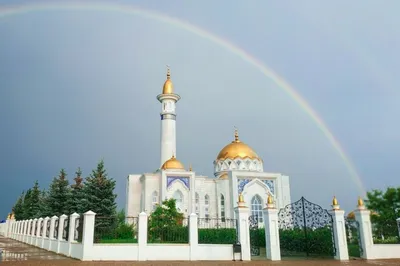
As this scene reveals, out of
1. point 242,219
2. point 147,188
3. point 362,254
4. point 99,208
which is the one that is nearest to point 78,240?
point 242,219

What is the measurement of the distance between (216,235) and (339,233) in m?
4.76

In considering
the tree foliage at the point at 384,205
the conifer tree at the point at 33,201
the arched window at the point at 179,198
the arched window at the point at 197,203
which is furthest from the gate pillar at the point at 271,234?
the conifer tree at the point at 33,201

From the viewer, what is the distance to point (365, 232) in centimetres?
1241

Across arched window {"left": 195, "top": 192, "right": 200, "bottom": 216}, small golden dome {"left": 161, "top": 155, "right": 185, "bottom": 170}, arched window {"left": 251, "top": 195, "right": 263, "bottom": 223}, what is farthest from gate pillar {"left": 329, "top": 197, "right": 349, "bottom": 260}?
arched window {"left": 251, "top": 195, "right": 263, "bottom": 223}

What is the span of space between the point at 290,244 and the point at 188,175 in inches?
592

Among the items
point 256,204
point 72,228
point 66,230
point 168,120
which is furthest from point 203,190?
point 72,228

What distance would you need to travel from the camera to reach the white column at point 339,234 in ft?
39.8

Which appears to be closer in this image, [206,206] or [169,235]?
[169,235]

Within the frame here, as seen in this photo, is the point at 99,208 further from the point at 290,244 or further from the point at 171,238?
the point at 290,244

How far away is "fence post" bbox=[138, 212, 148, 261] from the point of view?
11117mm

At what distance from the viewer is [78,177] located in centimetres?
3022

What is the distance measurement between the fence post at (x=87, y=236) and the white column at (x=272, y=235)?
5654mm

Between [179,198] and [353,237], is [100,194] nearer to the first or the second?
[179,198]

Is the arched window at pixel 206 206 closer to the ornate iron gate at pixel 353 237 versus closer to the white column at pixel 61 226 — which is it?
the white column at pixel 61 226
